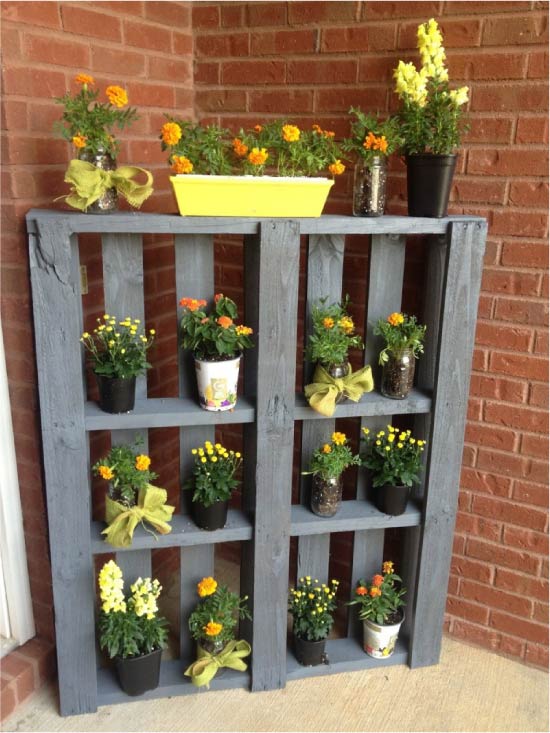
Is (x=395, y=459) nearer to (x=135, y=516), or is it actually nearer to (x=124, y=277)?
(x=135, y=516)

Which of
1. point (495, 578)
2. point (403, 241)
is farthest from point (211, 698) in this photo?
point (403, 241)

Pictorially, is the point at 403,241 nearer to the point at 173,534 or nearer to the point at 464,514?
the point at 464,514

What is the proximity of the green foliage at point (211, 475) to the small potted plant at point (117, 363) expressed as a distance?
0.27 m

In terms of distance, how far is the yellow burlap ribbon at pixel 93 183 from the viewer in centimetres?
169

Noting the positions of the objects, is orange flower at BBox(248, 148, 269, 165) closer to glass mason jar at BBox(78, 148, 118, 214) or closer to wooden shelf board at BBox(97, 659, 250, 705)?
glass mason jar at BBox(78, 148, 118, 214)

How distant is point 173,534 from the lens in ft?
6.42

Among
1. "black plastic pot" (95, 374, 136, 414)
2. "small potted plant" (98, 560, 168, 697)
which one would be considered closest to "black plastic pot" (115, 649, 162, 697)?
"small potted plant" (98, 560, 168, 697)

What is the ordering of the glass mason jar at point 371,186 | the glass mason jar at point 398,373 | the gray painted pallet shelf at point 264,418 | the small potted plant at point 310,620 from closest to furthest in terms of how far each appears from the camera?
the gray painted pallet shelf at point 264,418 < the glass mason jar at point 371,186 < the glass mason jar at point 398,373 < the small potted plant at point 310,620

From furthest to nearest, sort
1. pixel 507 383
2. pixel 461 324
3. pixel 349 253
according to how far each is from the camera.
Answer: pixel 349 253 → pixel 507 383 → pixel 461 324

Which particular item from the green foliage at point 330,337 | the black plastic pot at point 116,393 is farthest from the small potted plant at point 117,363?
the green foliage at point 330,337

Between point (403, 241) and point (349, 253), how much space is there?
27 centimetres

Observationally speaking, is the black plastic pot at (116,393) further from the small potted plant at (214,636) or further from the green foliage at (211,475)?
the small potted plant at (214,636)

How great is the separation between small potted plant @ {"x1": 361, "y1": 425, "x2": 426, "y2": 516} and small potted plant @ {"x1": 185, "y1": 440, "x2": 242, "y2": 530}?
0.45 m

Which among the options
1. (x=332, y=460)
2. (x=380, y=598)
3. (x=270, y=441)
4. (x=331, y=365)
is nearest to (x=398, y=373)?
(x=331, y=365)
